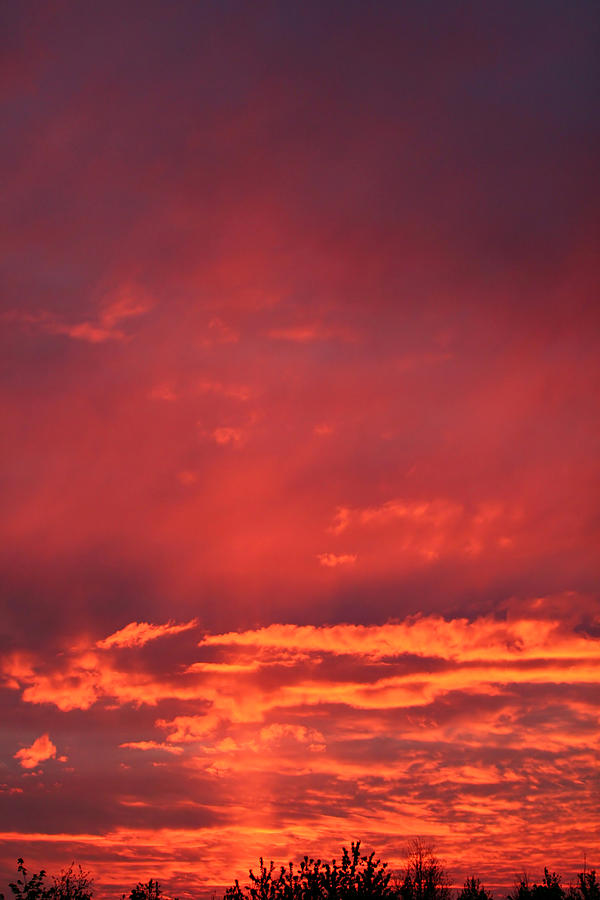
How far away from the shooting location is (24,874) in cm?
5856

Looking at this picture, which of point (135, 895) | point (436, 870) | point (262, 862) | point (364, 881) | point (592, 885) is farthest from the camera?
point (436, 870)

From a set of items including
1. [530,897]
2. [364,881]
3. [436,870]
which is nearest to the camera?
[364,881]

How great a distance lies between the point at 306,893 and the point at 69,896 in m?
17.2

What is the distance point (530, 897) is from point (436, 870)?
24.8 metres

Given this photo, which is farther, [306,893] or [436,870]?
[436,870]

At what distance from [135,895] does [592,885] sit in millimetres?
39472

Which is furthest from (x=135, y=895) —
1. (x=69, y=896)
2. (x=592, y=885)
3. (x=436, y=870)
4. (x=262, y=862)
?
(x=436, y=870)

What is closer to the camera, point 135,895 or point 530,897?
point 135,895

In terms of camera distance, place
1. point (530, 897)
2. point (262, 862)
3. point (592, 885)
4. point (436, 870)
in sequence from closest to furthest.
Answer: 1. point (262, 862)
2. point (592, 885)
3. point (530, 897)
4. point (436, 870)

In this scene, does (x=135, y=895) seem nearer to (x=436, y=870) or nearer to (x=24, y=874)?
(x=24, y=874)

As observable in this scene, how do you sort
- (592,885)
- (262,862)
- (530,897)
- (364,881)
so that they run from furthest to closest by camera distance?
(530,897) → (592,885) → (262,862) → (364,881)

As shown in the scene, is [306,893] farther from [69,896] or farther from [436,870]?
[436,870]

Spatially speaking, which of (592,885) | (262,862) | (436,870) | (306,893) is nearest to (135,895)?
(262,862)

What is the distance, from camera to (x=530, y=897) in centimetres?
8175
